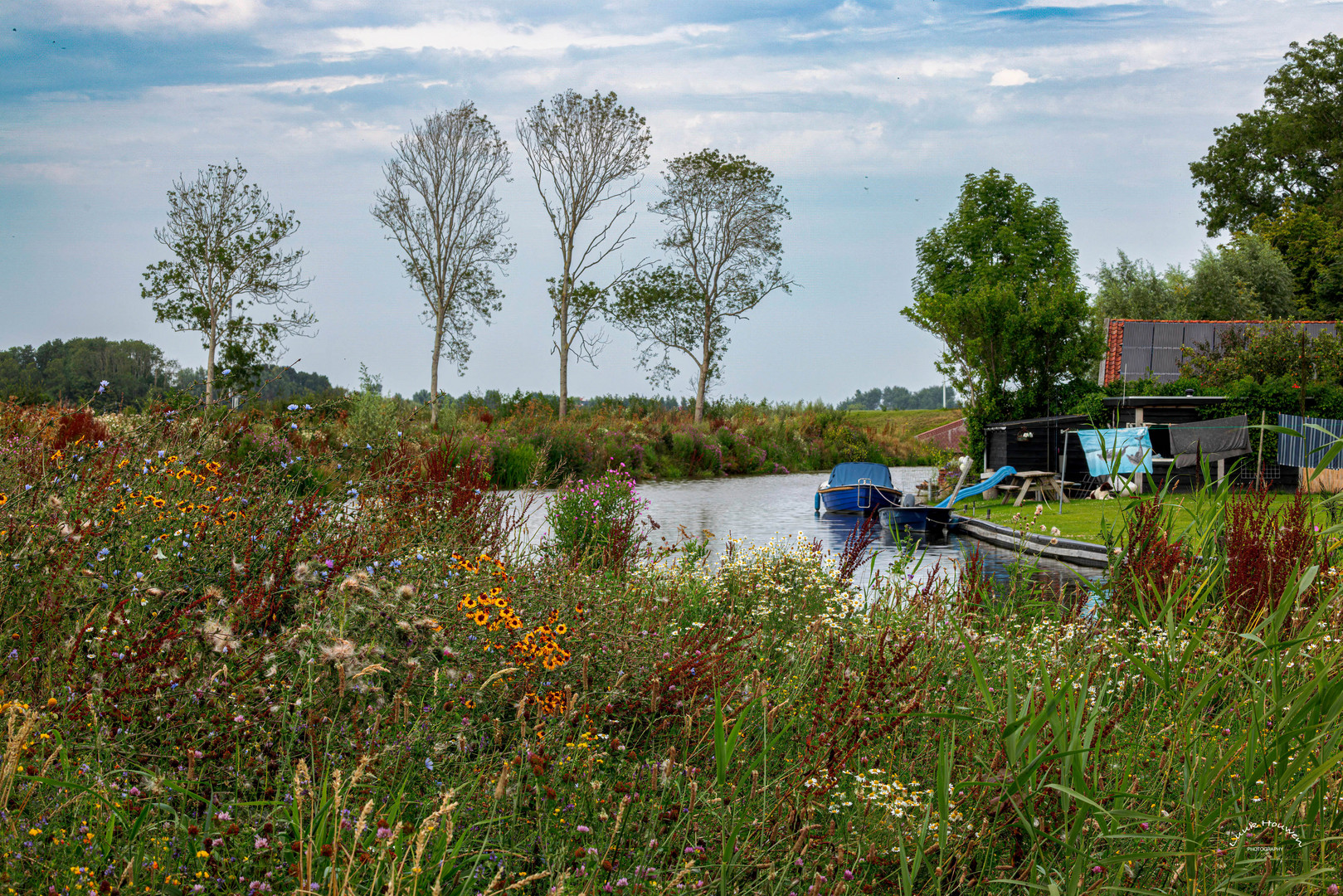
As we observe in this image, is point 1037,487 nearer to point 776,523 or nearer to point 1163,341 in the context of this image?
point 776,523

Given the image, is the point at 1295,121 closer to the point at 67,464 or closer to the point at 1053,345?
the point at 1053,345

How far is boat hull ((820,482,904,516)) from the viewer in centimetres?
1845

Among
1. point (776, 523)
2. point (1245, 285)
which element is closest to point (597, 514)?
point (776, 523)

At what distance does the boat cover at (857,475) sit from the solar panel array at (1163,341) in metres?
13.5

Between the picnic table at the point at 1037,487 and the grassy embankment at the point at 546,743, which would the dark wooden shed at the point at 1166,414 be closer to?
the picnic table at the point at 1037,487

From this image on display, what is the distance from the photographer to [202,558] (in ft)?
11.1

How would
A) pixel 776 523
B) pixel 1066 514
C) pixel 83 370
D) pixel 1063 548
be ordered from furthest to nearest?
pixel 83 370, pixel 776 523, pixel 1066 514, pixel 1063 548

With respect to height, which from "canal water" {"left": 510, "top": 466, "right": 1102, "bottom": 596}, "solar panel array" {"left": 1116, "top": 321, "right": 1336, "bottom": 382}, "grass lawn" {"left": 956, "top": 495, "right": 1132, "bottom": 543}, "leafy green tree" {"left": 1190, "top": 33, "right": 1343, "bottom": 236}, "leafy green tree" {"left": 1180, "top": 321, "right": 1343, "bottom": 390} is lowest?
"canal water" {"left": 510, "top": 466, "right": 1102, "bottom": 596}

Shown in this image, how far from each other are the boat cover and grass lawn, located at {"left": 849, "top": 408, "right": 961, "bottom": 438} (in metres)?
21.0

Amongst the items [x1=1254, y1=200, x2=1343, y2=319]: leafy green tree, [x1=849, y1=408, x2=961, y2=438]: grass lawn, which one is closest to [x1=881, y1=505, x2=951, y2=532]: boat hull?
[x1=849, y1=408, x2=961, y2=438]: grass lawn

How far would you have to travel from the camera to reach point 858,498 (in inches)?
739

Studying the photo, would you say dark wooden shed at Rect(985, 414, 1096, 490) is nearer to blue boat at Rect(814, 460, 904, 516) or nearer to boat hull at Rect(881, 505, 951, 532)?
blue boat at Rect(814, 460, 904, 516)

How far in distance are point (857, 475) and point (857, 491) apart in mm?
788

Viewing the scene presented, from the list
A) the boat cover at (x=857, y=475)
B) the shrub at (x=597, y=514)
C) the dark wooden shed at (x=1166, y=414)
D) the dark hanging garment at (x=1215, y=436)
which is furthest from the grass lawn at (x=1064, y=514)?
the shrub at (x=597, y=514)
